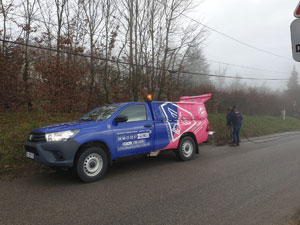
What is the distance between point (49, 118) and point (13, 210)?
22.8 ft

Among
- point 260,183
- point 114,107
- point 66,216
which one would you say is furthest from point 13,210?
point 260,183

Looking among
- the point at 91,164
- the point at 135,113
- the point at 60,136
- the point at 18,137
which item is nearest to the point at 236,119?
the point at 135,113

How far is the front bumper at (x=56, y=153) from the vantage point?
4469 mm

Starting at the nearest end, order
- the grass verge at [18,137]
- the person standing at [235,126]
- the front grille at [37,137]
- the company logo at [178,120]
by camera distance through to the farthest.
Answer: the front grille at [37,137]
the grass verge at [18,137]
the company logo at [178,120]
the person standing at [235,126]

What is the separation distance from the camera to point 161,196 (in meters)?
4.00

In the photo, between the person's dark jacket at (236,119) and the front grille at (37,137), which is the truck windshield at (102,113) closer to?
the front grille at (37,137)

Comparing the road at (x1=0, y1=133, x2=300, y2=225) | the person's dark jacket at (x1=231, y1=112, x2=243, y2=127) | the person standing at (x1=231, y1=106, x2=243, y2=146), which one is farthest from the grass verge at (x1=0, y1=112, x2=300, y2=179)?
the person's dark jacket at (x1=231, y1=112, x2=243, y2=127)

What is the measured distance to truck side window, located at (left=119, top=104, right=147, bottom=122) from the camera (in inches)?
225

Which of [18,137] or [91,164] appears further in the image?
[18,137]

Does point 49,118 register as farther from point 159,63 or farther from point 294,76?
point 294,76

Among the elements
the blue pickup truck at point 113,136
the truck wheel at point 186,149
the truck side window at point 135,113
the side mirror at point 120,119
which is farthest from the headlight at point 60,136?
the truck wheel at point 186,149

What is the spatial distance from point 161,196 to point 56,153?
2.34 meters

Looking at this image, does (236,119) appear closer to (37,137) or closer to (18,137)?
(37,137)

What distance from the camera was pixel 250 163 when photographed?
656cm
